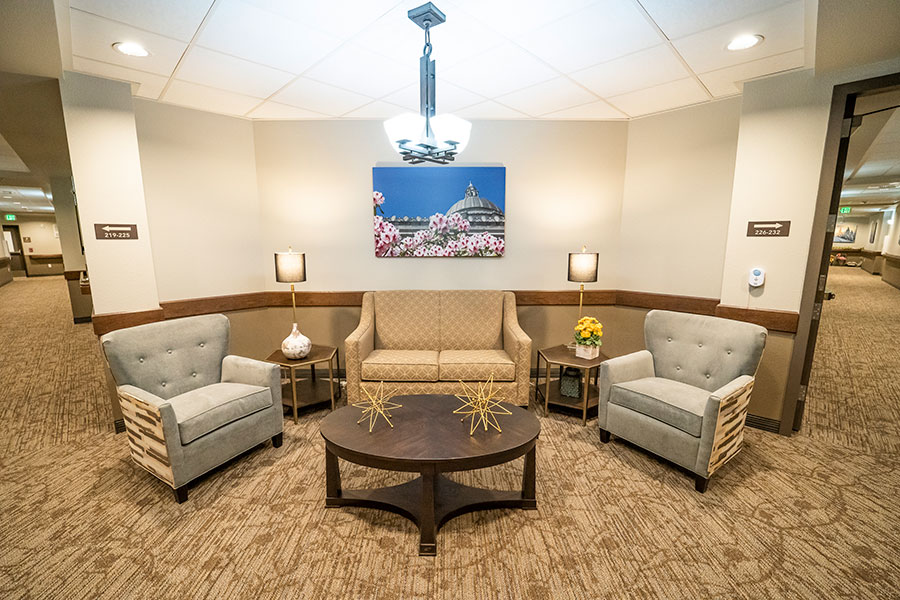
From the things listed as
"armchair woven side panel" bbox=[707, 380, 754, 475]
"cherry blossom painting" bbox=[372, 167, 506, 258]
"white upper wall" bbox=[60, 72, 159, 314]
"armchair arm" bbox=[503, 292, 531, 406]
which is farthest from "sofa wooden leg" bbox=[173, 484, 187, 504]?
"armchair woven side panel" bbox=[707, 380, 754, 475]

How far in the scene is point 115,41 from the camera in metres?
2.23

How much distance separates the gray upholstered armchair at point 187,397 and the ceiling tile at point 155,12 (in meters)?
1.82

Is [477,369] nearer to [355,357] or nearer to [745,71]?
[355,357]

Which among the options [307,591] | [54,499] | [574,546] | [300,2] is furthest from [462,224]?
[54,499]

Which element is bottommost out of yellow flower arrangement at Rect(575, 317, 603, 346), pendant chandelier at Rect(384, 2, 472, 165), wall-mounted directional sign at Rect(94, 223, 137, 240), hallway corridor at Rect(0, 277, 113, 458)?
hallway corridor at Rect(0, 277, 113, 458)

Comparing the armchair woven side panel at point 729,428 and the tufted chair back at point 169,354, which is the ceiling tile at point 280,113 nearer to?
the tufted chair back at point 169,354

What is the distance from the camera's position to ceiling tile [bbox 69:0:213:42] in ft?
6.12

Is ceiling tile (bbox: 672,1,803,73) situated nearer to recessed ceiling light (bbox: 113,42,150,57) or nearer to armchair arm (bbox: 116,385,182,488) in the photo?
recessed ceiling light (bbox: 113,42,150,57)

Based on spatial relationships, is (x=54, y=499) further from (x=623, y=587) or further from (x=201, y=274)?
(x=623, y=587)

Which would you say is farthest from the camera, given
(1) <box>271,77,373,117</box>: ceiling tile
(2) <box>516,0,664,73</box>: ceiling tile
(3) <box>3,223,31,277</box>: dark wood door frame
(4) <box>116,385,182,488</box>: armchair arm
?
(3) <box>3,223,31,277</box>: dark wood door frame

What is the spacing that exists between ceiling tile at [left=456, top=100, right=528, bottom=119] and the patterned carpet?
296 centimetres

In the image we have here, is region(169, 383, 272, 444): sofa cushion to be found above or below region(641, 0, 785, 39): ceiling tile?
below

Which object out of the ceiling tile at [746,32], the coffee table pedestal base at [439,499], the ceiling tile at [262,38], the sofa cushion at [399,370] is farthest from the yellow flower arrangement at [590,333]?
the ceiling tile at [262,38]

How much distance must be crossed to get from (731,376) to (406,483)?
2343mm
